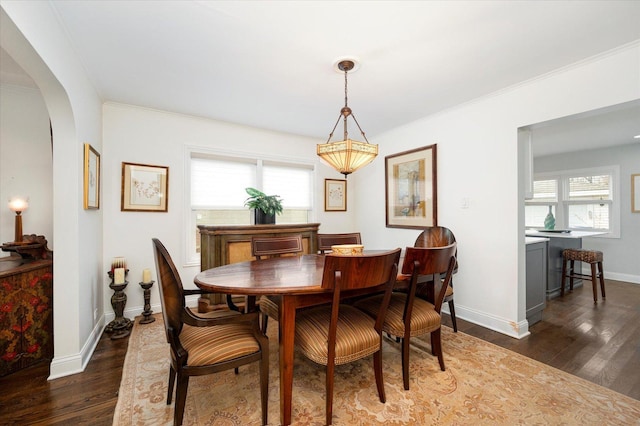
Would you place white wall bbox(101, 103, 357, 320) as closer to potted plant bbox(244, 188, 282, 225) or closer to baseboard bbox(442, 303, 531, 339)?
potted plant bbox(244, 188, 282, 225)

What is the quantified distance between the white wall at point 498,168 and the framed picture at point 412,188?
0.41 ft

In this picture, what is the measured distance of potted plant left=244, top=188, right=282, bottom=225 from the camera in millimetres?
3287

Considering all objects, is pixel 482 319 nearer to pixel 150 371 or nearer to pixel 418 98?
pixel 418 98

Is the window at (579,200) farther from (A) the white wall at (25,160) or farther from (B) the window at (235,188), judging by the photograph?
(A) the white wall at (25,160)

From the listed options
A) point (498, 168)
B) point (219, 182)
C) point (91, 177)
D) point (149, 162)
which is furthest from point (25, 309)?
point (498, 168)

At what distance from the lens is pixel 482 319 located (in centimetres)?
284

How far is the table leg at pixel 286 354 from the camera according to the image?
1462 mm

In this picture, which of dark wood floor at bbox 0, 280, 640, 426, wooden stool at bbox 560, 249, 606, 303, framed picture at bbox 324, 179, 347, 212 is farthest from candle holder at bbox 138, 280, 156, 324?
wooden stool at bbox 560, 249, 606, 303

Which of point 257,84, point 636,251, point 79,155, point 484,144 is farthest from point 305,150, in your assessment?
point 636,251

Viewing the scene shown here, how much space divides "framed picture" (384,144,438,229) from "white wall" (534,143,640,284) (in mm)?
3984

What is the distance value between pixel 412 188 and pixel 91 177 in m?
3.49

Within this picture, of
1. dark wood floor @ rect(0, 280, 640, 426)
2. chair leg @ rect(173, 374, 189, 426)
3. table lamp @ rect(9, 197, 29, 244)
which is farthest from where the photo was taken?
table lamp @ rect(9, 197, 29, 244)

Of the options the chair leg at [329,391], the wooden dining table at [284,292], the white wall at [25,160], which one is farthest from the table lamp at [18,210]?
the chair leg at [329,391]

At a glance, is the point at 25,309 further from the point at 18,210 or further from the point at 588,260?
the point at 588,260
